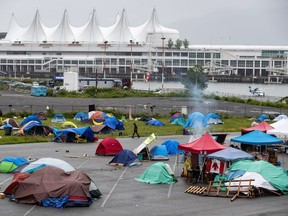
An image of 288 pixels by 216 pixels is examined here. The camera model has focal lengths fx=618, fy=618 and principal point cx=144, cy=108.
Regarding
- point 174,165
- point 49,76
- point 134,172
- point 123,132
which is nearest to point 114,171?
point 134,172

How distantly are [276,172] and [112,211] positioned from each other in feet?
15.1

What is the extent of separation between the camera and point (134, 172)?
1772cm

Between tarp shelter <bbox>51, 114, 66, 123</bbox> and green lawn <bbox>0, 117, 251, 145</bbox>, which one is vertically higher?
tarp shelter <bbox>51, 114, 66, 123</bbox>

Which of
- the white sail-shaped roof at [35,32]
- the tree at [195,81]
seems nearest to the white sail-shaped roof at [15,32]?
the white sail-shaped roof at [35,32]

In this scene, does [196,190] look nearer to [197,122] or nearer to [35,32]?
[197,122]

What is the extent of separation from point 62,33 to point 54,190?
12968cm

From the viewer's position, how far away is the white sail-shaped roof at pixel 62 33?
139 m

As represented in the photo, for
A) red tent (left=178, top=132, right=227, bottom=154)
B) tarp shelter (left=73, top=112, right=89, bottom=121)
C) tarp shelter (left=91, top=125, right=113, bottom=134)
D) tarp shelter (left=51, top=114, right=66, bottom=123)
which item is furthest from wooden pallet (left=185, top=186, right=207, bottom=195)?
tarp shelter (left=51, top=114, right=66, bottom=123)

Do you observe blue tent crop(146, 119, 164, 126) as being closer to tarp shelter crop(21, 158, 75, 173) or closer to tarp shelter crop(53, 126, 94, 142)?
tarp shelter crop(53, 126, 94, 142)

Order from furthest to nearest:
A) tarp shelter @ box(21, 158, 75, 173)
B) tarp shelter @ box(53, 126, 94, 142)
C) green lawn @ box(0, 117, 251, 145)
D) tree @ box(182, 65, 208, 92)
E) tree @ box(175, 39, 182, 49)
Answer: tree @ box(175, 39, 182, 49) < tree @ box(182, 65, 208, 92) < green lawn @ box(0, 117, 251, 145) < tarp shelter @ box(53, 126, 94, 142) < tarp shelter @ box(21, 158, 75, 173)

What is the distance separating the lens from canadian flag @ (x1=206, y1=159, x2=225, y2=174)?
53.6ft

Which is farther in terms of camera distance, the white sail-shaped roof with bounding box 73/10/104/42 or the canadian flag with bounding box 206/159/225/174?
the white sail-shaped roof with bounding box 73/10/104/42

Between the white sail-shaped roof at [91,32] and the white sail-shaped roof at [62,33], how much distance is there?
5.15 ft

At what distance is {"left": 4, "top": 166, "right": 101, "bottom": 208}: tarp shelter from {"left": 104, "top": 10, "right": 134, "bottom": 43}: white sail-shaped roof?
12401 centimetres
